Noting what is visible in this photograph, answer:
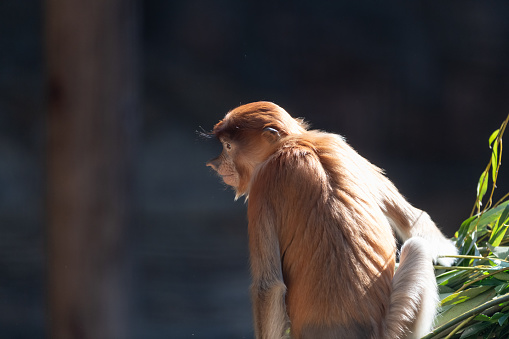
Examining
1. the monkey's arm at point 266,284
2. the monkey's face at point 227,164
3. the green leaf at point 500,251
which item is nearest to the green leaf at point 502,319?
the green leaf at point 500,251

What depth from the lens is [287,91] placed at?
23.6 ft

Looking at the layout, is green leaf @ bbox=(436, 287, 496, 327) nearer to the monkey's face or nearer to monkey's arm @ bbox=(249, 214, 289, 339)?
monkey's arm @ bbox=(249, 214, 289, 339)

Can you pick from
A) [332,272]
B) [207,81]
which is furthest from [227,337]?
[332,272]

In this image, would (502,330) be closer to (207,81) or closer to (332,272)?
(332,272)

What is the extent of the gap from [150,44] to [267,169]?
4649 millimetres

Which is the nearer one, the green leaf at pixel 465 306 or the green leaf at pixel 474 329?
the green leaf at pixel 474 329

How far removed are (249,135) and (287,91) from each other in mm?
3938

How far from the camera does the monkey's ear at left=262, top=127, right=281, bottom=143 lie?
326cm

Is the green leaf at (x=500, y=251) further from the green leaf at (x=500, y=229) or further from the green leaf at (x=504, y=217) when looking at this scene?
the green leaf at (x=504, y=217)

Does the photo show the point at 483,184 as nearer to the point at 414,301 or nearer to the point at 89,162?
the point at 414,301

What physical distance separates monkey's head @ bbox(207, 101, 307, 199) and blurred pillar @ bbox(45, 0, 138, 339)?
1.66 m

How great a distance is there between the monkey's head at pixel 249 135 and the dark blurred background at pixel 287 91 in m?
3.66

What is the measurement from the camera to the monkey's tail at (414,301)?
263cm

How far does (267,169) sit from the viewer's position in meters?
3.03
